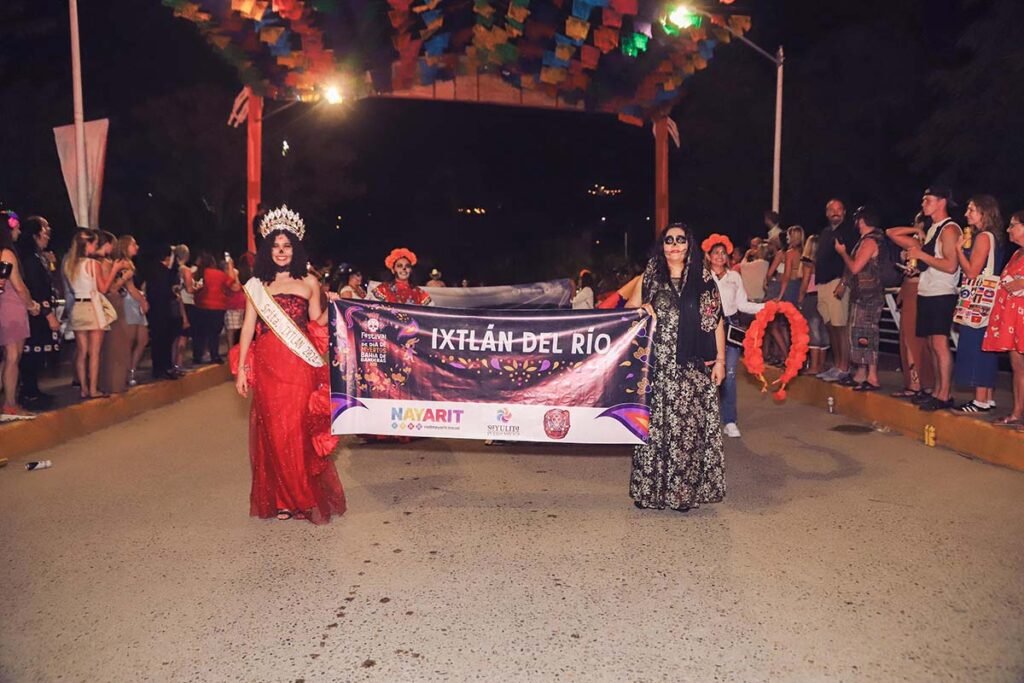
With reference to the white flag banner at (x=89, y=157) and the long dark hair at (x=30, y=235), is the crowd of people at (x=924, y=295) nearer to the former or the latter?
the long dark hair at (x=30, y=235)

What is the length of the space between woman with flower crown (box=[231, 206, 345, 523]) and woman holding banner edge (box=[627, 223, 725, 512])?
217 centimetres

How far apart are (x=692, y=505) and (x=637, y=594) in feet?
5.58

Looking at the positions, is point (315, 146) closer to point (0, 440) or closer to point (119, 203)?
point (119, 203)

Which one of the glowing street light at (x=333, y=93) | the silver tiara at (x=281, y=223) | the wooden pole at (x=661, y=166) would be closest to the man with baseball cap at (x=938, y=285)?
the silver tiara at (x=281, y=223)

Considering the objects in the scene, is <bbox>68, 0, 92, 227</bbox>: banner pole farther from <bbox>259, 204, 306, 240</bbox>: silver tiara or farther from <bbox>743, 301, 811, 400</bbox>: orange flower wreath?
<bbox>743, 301, 811, 400</bbox>: orange flower wreath

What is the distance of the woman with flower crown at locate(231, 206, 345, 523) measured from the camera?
19.2ft

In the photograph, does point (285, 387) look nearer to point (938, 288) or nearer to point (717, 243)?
point (717, 243)

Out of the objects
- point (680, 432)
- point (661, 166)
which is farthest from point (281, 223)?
point (661, 166)

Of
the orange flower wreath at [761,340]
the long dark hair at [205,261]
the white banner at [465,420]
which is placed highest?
the long dark hair at [205,261]

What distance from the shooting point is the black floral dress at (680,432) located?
612 cm

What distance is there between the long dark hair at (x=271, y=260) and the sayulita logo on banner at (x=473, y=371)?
2.37 feet

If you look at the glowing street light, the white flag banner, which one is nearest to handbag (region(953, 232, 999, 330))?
the glowing street light

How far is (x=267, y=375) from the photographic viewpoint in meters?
5.90

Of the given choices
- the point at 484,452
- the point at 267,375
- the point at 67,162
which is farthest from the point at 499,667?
the point at 67,162
